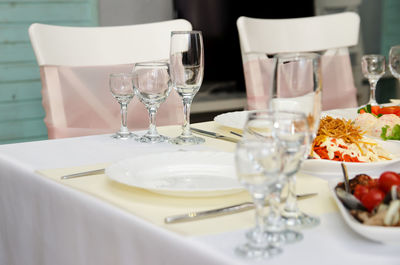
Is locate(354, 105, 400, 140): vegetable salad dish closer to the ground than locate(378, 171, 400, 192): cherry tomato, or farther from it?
closer to the ground

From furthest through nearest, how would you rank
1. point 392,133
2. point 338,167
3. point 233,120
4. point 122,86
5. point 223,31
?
point 223,31, point 233,120, point 122,86, point 392,133, point 338,167

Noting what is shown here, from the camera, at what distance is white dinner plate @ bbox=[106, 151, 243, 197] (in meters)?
0.96

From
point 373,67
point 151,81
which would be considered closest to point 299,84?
point 151,81

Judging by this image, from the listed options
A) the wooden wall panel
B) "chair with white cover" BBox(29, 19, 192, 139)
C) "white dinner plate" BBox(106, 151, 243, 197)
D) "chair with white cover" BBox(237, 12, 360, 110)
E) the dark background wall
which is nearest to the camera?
"white dinner plate" BBox(106, 151, 243, 197)

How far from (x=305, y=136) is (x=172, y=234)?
20 centimetres

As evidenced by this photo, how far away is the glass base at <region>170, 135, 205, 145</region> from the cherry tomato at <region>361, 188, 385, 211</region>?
24.1 inches

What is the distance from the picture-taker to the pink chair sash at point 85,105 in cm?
183

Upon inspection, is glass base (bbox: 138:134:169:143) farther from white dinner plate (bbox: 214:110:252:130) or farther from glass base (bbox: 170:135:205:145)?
white dinner plate (bbox: 214:110:252:130)

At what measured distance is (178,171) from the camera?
1041 mm

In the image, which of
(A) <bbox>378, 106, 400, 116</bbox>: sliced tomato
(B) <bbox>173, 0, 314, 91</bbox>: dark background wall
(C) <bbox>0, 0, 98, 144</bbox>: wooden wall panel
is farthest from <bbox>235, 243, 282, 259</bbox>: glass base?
(B) <bbox>173, 0, 314, 91</bbox>: dark background wall

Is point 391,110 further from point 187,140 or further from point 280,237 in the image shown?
point 280,237

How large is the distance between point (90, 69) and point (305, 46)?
81cm

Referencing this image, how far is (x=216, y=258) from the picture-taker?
0.67 meters

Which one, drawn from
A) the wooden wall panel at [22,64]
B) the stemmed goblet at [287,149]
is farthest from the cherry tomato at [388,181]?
the wooden wall panel at [22,64]
